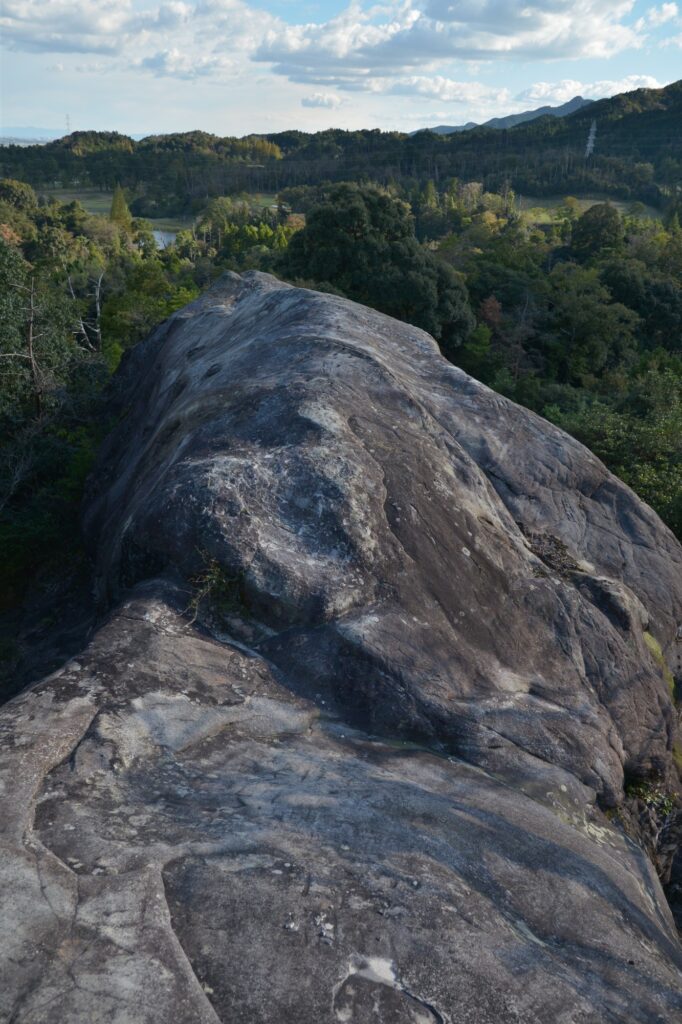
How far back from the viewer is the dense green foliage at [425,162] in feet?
320

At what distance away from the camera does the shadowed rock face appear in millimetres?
4609

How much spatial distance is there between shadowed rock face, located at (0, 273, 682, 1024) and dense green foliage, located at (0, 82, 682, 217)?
91.7 m

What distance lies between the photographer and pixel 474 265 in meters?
39.4

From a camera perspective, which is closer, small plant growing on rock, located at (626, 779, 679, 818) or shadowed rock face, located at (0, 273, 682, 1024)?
shadowed rock face, located at (0, 273, 682, 1024)

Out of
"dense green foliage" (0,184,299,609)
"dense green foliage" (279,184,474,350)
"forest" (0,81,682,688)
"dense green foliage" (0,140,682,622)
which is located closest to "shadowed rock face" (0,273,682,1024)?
"dense green foliage" (0,184,299,609)

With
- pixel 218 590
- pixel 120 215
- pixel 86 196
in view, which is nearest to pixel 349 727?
pixel 218 590

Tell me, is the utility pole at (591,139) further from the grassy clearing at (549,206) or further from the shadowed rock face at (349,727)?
the shadowed rock face at (349,727)

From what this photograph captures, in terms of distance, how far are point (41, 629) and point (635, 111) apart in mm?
125016

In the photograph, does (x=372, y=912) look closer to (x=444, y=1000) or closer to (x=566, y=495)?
(x=444, y=1000)

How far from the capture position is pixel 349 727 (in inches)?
295

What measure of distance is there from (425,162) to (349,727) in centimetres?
11590

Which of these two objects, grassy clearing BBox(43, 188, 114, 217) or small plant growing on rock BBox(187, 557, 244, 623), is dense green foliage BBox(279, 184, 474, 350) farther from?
grassy clearing BBox(43, 188, 114, 217)

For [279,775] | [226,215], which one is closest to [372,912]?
[279,775]

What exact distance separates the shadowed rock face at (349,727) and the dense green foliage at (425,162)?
91.7 m
